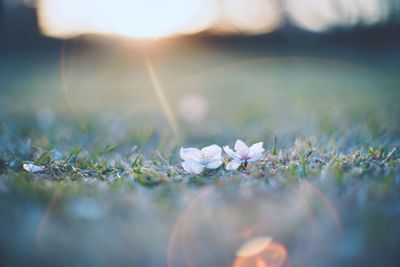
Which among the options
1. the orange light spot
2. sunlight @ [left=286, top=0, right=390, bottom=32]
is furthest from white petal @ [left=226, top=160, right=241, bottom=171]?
sunlight @ [left=286, top=0, right=390, bottom=32]

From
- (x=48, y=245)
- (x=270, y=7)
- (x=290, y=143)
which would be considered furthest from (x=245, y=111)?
(x=270, y=7)

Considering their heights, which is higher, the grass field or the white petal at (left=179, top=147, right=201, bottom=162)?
the white petal at (left=179, top=147, right=201, bottom=162)

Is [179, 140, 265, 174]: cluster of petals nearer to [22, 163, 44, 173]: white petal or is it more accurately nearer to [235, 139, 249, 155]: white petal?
[235, 139, 249, 155]: white petal

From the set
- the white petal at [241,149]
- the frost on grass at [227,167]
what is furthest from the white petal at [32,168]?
the white petal at [241,149]

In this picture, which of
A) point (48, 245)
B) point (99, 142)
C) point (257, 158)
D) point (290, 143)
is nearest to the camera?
point (48, 245)

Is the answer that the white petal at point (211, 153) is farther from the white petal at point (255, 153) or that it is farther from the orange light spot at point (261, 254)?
the orange light spot at point (261, 254)

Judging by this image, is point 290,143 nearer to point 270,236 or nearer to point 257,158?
point 257,158

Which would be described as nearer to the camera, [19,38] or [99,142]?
[99,142]

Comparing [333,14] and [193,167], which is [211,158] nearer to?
[193,167]
